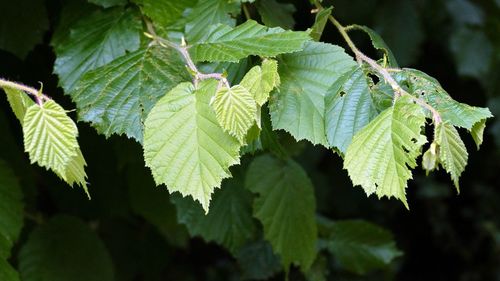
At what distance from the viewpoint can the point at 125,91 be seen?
3.29 ft

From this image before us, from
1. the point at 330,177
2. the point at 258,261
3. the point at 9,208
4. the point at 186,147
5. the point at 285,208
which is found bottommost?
the point at 330,177

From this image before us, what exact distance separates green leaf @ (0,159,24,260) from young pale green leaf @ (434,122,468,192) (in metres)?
0.76

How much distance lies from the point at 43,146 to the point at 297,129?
355 mm

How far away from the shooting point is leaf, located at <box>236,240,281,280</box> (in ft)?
6.12

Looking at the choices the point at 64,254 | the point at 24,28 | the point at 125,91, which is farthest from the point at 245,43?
the point at 64,254

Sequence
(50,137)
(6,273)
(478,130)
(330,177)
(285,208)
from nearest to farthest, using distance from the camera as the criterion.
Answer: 1. (50,137)
2. (478,130)
3. (6,273)
4. (285,208)
5. (330,177)

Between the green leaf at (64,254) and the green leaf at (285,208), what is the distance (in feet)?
1.32

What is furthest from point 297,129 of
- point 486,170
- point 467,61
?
point 486,170

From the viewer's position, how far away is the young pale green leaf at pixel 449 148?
32.2 inches

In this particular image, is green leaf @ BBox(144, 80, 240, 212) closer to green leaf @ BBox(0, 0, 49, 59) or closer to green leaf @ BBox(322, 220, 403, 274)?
green leaf @ BBox(0, 0, 49, 59)

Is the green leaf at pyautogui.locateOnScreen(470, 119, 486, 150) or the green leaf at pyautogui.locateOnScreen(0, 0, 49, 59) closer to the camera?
the green leaf at pyautogui.locateOnScreen(470, 119, 486, 150)

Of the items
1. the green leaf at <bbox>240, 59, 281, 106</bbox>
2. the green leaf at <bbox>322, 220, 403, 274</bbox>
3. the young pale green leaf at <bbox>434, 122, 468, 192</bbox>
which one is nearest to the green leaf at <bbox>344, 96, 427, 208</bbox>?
the young pale green leaf at <bbox>434, 122, 468, 192</bbox>

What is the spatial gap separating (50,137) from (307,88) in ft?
1.29

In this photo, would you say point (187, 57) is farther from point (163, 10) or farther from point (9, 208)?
point (9, 208)
